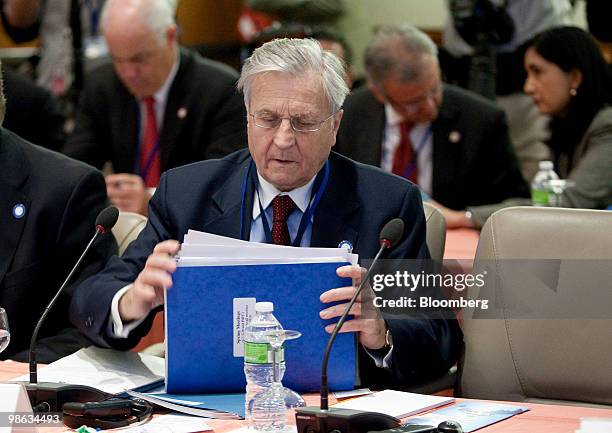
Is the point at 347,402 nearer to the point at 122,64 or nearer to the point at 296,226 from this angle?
the point at 296,226

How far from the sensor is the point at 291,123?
2.70 m

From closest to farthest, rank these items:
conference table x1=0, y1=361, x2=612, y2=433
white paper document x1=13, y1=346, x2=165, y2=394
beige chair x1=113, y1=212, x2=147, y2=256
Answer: conference table x1=0, y1=361, x2=612, y2=433
white paper document x1=13, y1=346, x2=165, y2=394
beige chair x1=113, y1=212, x2=147, y2=256

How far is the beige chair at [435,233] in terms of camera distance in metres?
3.09

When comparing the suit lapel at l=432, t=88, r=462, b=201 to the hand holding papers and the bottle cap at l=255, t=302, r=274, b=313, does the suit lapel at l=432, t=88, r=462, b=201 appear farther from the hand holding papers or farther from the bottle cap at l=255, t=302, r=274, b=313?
the bottle cap at l=255, t=302, r=274, b=313

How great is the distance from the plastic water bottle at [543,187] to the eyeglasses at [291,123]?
6.49 feet

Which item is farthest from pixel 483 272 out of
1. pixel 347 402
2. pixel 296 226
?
pixel 347 402

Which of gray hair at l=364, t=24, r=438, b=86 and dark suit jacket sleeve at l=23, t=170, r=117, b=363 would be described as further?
gray hair at l=364, t=24, r=438, b=86

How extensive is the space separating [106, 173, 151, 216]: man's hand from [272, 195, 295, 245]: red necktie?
1710 mm

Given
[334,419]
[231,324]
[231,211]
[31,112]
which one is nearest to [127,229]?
[231,211]

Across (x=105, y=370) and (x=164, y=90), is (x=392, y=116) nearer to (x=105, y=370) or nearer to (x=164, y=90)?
(x=164, y=90)

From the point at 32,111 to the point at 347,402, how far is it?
3590 mm

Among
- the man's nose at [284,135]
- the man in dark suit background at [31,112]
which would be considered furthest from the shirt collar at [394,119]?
the man's nose at [284,135]

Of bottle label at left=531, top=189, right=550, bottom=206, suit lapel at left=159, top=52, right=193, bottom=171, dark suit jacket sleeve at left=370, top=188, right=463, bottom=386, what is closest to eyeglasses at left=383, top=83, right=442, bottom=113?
bottle label at left=531, top=189, right=550, bottom=206

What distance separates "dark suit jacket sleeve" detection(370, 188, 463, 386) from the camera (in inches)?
101
